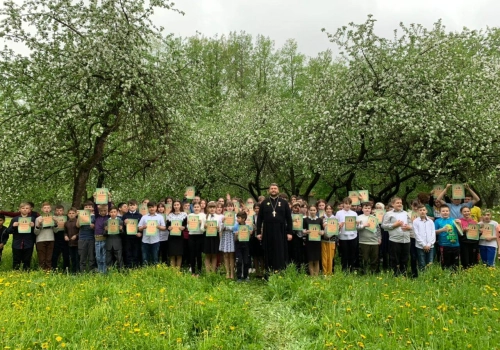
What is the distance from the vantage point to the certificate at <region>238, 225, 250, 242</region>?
9.23 m

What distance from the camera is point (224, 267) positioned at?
9.51 m

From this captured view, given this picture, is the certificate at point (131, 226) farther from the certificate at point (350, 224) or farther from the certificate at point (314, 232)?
the certificate at point (350, 224)

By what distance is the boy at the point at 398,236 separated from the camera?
9062mm

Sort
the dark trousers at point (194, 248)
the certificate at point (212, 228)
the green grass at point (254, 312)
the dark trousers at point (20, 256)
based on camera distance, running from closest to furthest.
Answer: the green grass at point (254, 312) → the certificate at point (212, 228) → the dark trousers at point (20, 256) → the dark trousers at point (194, 248)

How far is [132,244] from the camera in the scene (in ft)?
32.7

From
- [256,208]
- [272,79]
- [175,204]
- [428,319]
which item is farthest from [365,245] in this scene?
[272,79]

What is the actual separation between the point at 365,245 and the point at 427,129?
410 centimetres

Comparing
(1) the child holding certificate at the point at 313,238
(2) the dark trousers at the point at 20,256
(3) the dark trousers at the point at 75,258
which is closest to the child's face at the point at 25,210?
(2) the dark trousers at the point at 20,256

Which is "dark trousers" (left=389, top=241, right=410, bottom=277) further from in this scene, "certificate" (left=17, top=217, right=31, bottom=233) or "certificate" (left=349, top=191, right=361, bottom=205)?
"certificate" (left=17, top=217, right=31, bottom=233)

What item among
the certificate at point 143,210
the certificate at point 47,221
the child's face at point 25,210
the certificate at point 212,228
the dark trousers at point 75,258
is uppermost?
the child's face at point 25,210

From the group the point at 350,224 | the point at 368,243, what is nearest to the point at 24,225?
the point at 350,224

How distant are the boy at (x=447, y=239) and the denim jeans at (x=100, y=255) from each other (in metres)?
7.97

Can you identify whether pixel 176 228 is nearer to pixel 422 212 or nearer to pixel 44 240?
pixel 44 240

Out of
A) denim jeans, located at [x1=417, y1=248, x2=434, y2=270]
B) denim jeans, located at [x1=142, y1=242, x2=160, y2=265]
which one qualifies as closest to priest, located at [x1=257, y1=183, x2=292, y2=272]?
denim jeans, located at [x1=142, y1=242, x2=160, y2=265]
